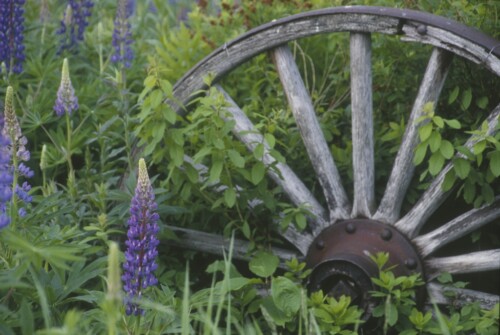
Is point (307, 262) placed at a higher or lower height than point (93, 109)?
lower

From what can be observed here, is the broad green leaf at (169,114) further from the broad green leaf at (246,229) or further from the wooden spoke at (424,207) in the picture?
the wooden spoke at (424,207)

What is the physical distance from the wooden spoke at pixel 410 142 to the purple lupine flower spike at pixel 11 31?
1540mm

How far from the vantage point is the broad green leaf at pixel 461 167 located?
2.63 m

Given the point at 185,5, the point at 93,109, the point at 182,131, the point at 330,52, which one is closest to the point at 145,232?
the point at 182,131

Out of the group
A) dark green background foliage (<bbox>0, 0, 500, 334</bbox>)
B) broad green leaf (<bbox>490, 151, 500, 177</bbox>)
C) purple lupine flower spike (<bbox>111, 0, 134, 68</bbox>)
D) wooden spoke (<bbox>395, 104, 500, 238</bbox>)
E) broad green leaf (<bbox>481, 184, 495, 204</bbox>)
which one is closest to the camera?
dark green background foliage (<bbox>0, 0, 500, 334</bbox>)

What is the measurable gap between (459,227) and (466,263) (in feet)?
0.38

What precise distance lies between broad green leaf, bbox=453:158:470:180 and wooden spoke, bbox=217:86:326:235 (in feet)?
1.82

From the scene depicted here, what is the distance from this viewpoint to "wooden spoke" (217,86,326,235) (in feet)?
10.0

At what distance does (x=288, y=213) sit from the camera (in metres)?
3.04

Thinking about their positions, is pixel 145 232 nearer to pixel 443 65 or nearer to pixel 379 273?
pixel 379 273

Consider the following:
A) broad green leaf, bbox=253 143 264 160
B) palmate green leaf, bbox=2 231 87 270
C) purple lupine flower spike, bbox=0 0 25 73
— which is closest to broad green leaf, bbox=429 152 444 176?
broad green leaf, bbox=253 143 264 160

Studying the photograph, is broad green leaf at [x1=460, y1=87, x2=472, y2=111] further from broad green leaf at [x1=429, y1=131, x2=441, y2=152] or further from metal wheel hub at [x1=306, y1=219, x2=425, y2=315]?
metal wheel hub at [x1=306, y1=219, x2=425, y2=315]

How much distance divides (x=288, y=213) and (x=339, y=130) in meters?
0.72

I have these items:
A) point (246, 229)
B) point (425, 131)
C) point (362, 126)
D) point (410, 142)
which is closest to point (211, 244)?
point (246, 229)
